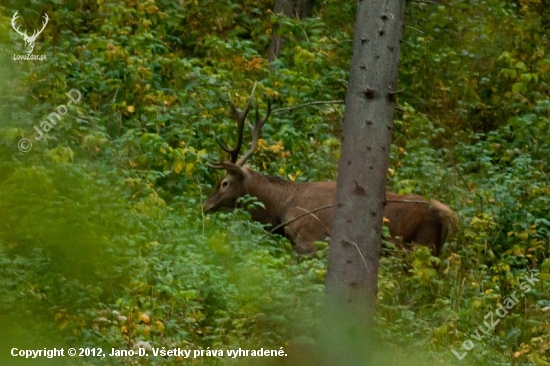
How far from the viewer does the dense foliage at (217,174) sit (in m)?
2.46

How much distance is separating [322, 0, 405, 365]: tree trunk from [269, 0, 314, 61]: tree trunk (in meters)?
→ 8.94

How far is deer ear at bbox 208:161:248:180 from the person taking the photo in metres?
10.4

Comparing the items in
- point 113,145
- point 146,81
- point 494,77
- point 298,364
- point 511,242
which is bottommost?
point 298,364

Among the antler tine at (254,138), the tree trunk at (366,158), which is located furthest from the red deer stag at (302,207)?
the tree trunk at (366,158)

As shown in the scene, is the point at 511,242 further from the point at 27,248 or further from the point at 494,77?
the point at 27,248

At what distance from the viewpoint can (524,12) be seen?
14555 mm

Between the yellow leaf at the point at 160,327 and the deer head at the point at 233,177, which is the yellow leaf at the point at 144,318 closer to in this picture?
the yellow leaf at the point at 160,327

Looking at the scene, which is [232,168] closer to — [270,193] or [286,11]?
[270,193]

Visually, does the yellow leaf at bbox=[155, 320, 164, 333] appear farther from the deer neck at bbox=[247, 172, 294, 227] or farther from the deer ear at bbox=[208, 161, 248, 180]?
the deer neck at bbox=[247, 172, 294, 227]

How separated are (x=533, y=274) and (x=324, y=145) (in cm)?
331

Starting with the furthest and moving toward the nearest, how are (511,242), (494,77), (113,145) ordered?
(494,77), (113,145), (511,242)

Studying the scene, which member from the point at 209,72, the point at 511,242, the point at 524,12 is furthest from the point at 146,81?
the point at 524,12

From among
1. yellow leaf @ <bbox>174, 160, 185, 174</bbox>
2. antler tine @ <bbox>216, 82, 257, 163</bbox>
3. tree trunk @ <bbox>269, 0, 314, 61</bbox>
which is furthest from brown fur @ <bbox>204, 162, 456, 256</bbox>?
tree trunk @ <bbox>269, 0, 314, 61</bbox>

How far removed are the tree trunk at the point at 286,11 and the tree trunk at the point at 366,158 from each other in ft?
29.3
